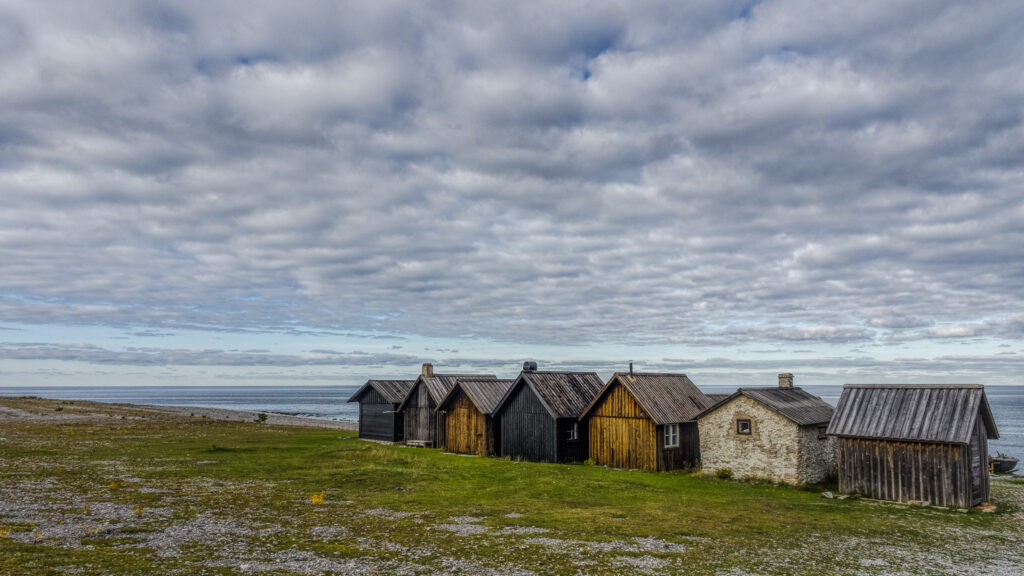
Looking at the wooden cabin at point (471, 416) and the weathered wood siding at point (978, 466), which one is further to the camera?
the wooden cabin at point (471, 416)

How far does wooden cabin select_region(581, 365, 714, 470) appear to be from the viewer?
39.0m

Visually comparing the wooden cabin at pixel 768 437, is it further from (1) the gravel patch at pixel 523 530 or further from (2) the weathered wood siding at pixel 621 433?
(1) the gravel patch at pixel 523 530

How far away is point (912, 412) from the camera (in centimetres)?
2950

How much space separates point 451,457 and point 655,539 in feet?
90.7

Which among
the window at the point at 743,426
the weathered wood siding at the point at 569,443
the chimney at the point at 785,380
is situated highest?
the chimney at the point at 785,380

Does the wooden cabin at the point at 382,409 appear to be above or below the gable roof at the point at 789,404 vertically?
below

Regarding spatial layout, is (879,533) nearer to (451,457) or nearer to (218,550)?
(218,550)

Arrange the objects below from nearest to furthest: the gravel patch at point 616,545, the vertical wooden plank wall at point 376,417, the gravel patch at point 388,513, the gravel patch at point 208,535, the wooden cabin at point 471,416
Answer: the gravel patch at point 208,535, the gravel patch at point 616,545, the gravel patch at point 388,513, the wooden cabin at point 471,416, the vertical wooden plank wall at point 376,417

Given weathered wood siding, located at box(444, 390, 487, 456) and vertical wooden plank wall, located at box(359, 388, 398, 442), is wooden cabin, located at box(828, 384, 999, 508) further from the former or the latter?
vertical wooden plank wall, located at box(359, 388, 398, 442)

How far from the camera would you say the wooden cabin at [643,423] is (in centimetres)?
3897

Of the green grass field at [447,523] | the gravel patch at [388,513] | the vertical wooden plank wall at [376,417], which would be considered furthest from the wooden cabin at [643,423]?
the vertical wooden plank wall at [376,417]

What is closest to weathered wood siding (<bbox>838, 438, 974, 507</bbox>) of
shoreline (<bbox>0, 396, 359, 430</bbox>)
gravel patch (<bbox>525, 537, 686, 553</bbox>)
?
gravel patch (<bbox>525, 537, 686, 553</bbox>)

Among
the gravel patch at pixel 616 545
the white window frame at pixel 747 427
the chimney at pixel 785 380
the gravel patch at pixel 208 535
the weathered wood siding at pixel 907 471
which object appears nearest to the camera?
the gravel patch at pixel 208 535

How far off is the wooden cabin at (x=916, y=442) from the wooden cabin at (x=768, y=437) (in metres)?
2.24
